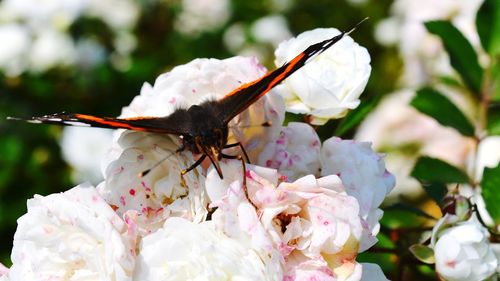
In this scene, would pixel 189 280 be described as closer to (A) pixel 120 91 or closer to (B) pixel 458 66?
(B) pixel 458 66

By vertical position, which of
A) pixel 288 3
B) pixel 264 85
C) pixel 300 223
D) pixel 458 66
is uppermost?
pixel 264 85

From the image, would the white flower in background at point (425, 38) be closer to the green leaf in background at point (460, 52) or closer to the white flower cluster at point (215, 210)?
the green leaf in background at point (460, 52)

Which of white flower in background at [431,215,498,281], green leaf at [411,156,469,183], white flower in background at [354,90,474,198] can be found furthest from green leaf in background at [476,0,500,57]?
white flower in background at [354,90,474,198]

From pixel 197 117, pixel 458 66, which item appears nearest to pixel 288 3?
pixel 458 66

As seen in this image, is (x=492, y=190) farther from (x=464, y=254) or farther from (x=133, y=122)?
(x=133, y=122)

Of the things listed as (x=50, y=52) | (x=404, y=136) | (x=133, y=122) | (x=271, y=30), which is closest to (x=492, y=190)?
(x=133, y=122)
